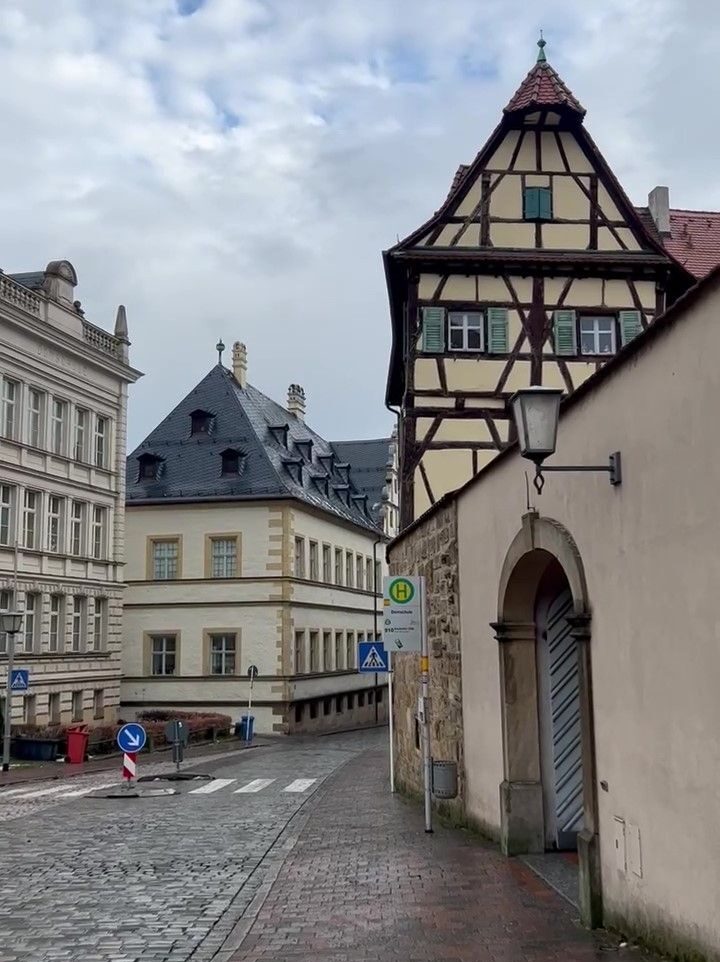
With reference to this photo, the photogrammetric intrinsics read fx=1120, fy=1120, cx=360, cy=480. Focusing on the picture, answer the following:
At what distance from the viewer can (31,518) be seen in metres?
34.3

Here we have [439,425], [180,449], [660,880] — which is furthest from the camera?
[180,449]

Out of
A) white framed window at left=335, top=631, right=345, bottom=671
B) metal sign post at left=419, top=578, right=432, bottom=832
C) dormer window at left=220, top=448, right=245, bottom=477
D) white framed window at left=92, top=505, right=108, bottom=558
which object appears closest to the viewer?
metal sign post at left=419, top=578, right=432, bottom=832

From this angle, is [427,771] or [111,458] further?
[111,458]

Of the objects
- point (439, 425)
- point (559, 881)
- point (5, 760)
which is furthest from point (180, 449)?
point (559, 881)

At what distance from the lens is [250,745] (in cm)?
3594

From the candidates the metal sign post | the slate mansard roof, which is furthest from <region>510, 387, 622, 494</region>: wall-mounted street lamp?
the slate mansard roof

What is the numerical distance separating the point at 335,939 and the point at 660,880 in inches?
89.5

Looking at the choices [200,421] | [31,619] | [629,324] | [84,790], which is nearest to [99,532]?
[31,619]

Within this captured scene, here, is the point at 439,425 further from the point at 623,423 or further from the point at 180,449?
the point at 180,449

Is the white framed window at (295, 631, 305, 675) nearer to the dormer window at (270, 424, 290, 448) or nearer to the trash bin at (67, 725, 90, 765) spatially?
the dormer window at (270, 424, 290, 448)

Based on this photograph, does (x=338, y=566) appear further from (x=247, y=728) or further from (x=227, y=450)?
(x=247, y=728)

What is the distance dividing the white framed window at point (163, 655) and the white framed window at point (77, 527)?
295 inches

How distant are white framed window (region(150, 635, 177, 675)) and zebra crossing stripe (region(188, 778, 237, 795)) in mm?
20319

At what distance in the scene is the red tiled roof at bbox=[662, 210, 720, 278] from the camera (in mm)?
26828
